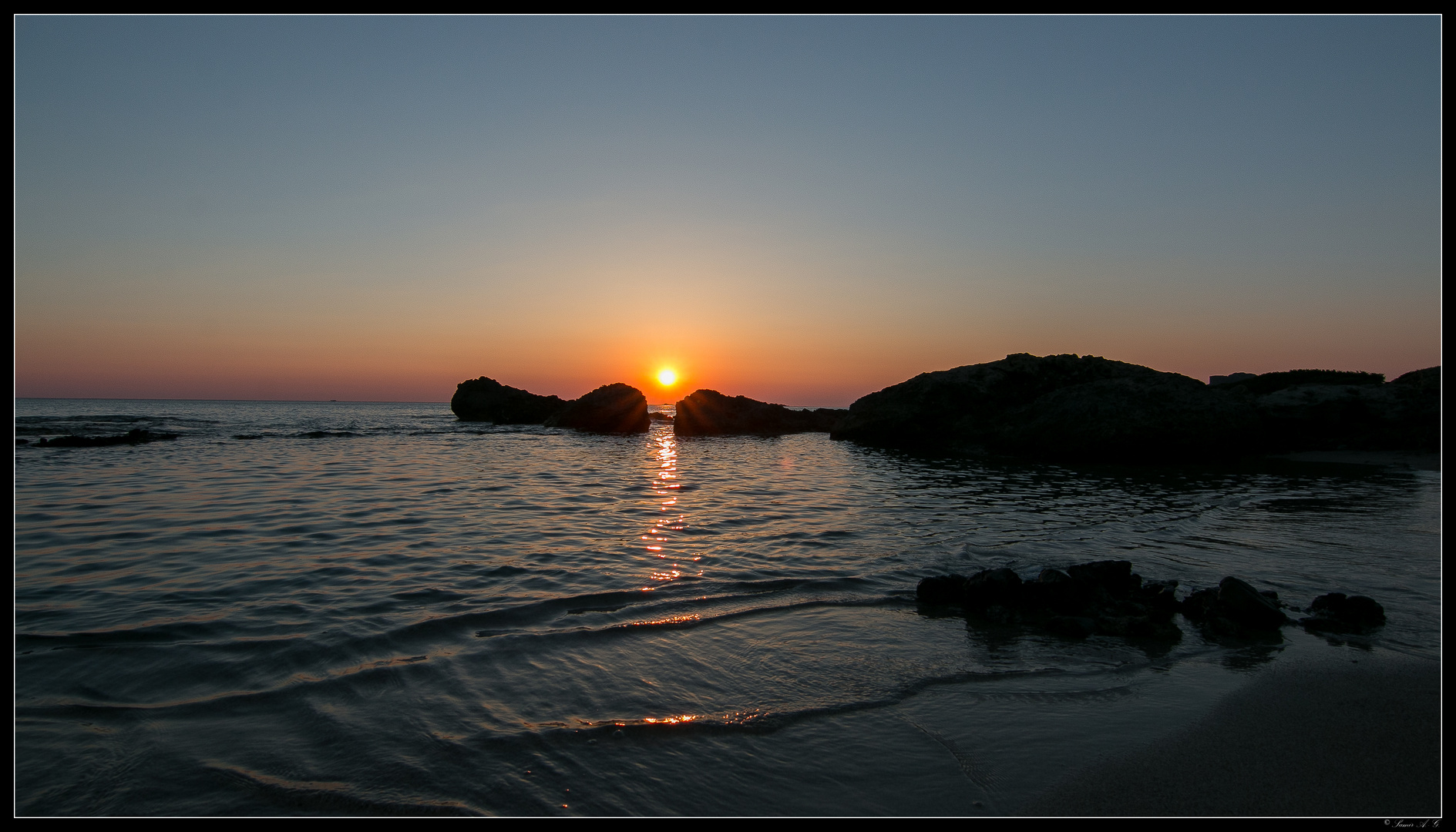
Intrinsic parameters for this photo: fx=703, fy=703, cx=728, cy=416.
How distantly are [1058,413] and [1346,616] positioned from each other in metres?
22.1

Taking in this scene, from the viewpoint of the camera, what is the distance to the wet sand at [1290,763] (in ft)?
11.1

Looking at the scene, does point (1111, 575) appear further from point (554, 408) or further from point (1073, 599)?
point (554, 408)

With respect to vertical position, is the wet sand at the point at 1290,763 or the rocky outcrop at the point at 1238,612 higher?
the rocky outcrop at the point at 1238,612

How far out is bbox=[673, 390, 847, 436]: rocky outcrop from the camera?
46.3m

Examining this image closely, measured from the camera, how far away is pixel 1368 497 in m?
14.2

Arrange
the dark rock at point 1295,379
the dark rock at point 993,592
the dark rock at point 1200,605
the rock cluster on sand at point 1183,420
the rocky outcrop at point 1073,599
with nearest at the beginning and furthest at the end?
the rocky outcrop at point 1073,599 → the dark rock at point 1200,605 → the dark rock at point 993,592 → the rock cluster on sand at point 1183,420 → the dark rock at point 1295,379

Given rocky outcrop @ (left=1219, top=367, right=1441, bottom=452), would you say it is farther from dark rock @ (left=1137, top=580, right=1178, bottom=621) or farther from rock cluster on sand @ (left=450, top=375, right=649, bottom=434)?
rock cluster on sand @ (left=450, top=375, right=649, bottom=434)

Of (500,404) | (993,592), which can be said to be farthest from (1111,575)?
(500,404)

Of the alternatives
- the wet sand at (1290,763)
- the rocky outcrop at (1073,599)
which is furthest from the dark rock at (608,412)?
the wet sand at (1290,763)

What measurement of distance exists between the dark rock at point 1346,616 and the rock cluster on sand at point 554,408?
4271cm

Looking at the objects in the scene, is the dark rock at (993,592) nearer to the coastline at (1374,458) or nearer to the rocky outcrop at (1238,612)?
the rocky outcrop at (1238,612)

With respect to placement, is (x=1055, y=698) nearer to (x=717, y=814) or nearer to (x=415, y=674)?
(x=717, y=814)

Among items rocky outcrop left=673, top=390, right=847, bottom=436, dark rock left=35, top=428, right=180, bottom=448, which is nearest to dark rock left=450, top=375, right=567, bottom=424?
rocky outcrop left=673, top=390, right=847, bottom=436

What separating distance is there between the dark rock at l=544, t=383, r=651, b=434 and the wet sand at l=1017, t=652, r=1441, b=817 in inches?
1732
